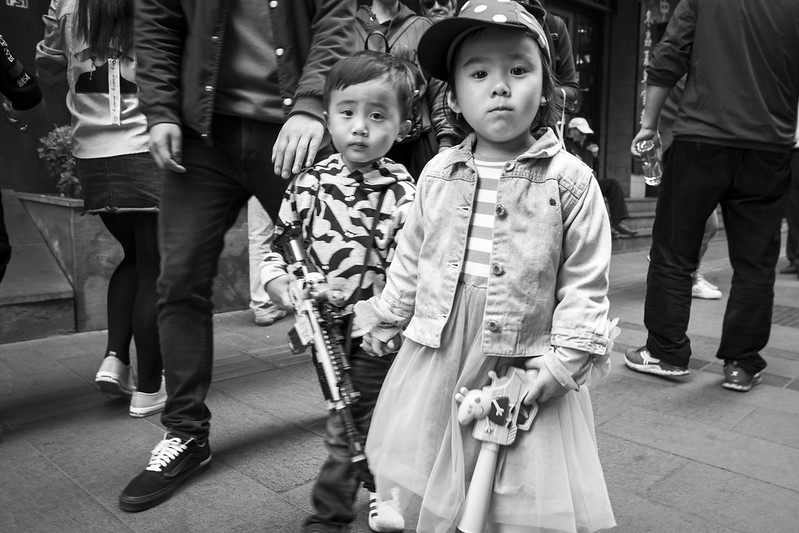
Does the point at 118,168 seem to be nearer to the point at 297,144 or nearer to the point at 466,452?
the point at 297,144

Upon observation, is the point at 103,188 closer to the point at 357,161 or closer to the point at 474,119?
the point at 357,161

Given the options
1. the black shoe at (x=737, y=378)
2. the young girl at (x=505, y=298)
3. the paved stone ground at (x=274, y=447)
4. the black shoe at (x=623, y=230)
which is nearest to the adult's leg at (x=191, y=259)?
the paved stone ground at (x=274, y=447)

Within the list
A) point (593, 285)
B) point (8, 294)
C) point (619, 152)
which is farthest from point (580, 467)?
point (619, 152)

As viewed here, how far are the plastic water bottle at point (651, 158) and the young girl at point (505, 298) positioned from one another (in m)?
2.29

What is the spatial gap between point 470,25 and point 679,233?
2388 millimetres

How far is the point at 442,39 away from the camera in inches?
66.6

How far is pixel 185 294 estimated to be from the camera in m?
2.37

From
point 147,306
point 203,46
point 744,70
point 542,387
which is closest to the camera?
point 542,387

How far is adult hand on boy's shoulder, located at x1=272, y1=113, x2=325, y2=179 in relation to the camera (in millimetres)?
2100

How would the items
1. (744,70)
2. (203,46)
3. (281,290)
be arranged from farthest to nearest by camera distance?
1. (744,70)
2. (203,46)
3. (281,290)

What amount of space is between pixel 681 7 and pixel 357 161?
7.89 ft

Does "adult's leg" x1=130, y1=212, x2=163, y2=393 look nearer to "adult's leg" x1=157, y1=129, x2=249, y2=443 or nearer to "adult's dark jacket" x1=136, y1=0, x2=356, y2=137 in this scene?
"adult's leg" x1=157, y1=129, x2=249, y2=443

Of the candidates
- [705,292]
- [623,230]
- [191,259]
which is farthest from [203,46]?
[623,230]

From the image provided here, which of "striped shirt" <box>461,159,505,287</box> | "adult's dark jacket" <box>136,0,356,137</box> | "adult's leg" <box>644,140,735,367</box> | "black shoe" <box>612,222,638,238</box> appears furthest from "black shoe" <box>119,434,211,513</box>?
"black shoe" <box>612,222,638,238</box>
